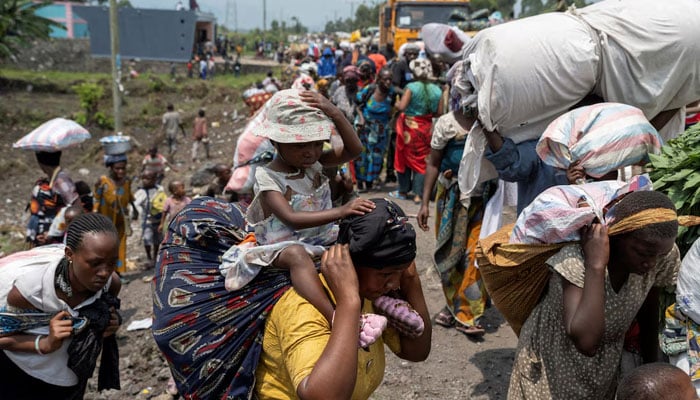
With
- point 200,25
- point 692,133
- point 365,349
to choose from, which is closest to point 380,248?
point 365,349

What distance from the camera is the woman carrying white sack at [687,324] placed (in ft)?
6.88

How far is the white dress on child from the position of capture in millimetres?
2111

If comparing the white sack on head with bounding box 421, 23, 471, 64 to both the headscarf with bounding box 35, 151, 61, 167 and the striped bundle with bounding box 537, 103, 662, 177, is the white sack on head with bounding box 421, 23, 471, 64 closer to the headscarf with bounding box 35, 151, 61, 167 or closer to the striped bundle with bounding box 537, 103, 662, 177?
the headscarf with bounding box 35, 151, 61, 167

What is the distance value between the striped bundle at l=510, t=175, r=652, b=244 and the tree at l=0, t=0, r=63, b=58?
28.6 m

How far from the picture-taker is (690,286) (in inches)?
83.4

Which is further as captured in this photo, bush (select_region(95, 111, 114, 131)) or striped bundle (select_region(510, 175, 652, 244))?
bush (select_region(95, 111, 114, 131))

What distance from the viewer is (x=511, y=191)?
4.24m

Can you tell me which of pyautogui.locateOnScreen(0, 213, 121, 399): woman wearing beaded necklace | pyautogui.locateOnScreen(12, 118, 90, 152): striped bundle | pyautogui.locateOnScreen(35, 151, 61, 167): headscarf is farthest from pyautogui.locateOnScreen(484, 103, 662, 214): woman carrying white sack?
pyautogui.locateOnScreen(35, 151, 61, 167): headscarf

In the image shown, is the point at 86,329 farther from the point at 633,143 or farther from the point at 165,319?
the point at 633,143

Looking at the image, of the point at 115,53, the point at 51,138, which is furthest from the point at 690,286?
the point at 115,53

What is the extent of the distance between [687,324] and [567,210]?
22.8 inches

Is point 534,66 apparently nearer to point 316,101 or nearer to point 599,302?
point 316,101

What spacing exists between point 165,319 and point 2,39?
29.0 metres

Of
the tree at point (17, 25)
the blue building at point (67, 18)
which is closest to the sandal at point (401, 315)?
the tree at point (17, 25)
